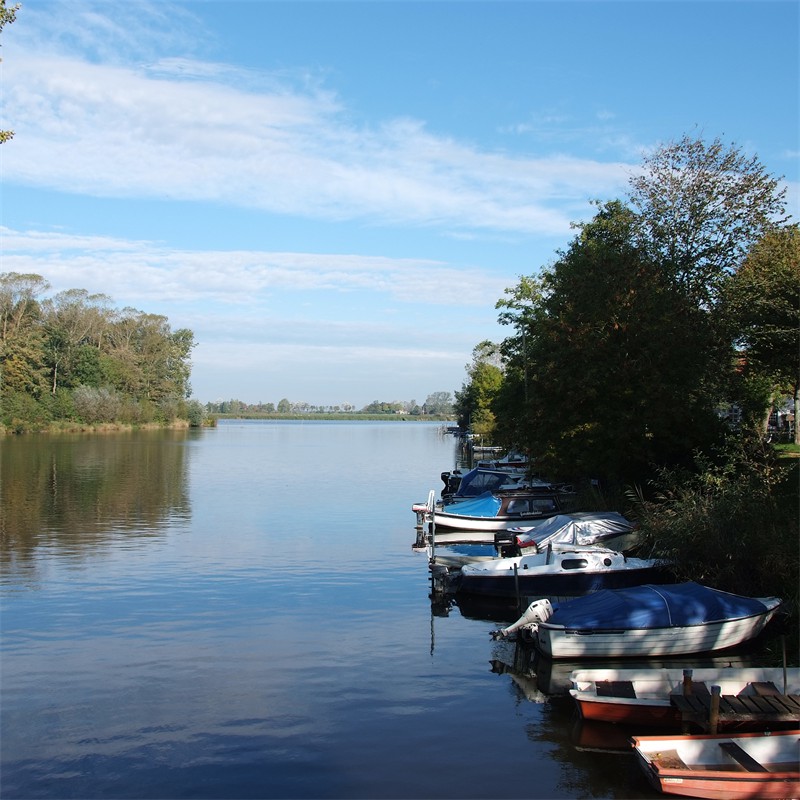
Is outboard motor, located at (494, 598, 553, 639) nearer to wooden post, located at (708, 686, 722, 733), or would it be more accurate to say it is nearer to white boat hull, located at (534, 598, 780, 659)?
white boat hull, located at (534, 598, 780, 659)

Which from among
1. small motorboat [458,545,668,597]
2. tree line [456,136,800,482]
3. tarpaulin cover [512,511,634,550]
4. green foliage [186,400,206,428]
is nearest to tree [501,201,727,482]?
tree line [456,136,800,482]

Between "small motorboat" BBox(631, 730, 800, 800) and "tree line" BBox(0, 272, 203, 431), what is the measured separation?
4103 inches

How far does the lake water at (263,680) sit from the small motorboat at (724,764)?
50 centimetres

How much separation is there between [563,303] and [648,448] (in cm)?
862

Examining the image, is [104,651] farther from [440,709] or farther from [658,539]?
[658,539]

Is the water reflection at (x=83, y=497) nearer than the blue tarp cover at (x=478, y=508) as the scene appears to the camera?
Yes

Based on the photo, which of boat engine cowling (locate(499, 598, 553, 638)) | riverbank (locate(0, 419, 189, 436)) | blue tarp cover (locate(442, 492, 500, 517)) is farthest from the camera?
riverbank (locate(0, 419, 189, 436))

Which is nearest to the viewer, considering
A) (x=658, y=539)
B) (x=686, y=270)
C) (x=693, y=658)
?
(x=693, y=658)

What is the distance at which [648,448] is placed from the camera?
3075cm

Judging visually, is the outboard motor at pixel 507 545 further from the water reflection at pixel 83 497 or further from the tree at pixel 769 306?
the water reflection at pixel 83 497

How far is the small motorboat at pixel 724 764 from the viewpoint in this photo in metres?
10.2

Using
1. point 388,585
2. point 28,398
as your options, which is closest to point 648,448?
point 388,585

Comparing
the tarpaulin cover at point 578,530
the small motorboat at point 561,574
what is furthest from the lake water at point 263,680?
the tarpaulin cover at point 578,530

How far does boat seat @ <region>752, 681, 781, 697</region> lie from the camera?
12.4 m
